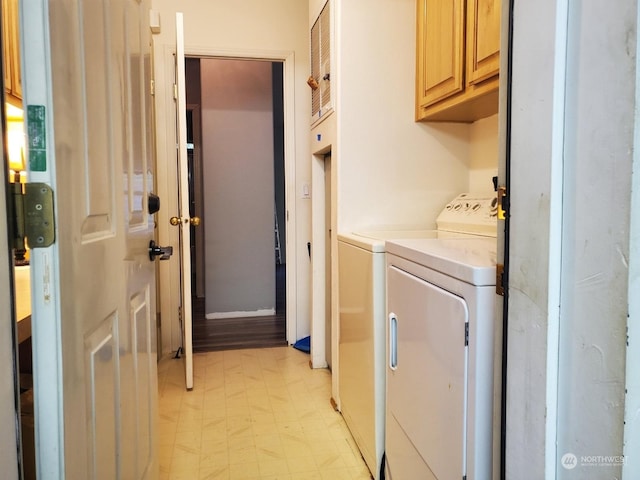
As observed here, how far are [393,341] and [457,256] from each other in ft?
1.60

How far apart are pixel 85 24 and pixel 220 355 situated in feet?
A: 8.87

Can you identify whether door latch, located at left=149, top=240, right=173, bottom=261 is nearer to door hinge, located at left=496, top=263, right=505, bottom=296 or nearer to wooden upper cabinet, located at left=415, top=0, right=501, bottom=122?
door hinge, located at left=496, top=263, right=505, bottom=296

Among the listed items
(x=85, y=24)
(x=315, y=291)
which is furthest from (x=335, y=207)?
(x=85, y=24)

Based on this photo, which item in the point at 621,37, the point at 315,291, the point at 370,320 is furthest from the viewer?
the point at 315,291

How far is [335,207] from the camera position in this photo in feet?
8.01

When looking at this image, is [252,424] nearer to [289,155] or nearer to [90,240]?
[90,240]

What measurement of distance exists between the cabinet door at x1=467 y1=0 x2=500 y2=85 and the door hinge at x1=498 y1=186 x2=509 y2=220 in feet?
3.09

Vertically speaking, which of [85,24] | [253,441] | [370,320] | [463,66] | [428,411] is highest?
[463,66]

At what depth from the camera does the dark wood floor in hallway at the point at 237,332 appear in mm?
3571

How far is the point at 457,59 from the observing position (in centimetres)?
189

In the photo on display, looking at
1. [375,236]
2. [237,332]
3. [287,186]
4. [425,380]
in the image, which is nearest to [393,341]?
[425,380]

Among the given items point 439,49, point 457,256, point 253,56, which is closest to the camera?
point 457,256

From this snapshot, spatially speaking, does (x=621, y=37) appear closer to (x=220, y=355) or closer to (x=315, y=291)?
(x=315, y=291)

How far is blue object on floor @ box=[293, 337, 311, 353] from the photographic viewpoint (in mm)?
3410
